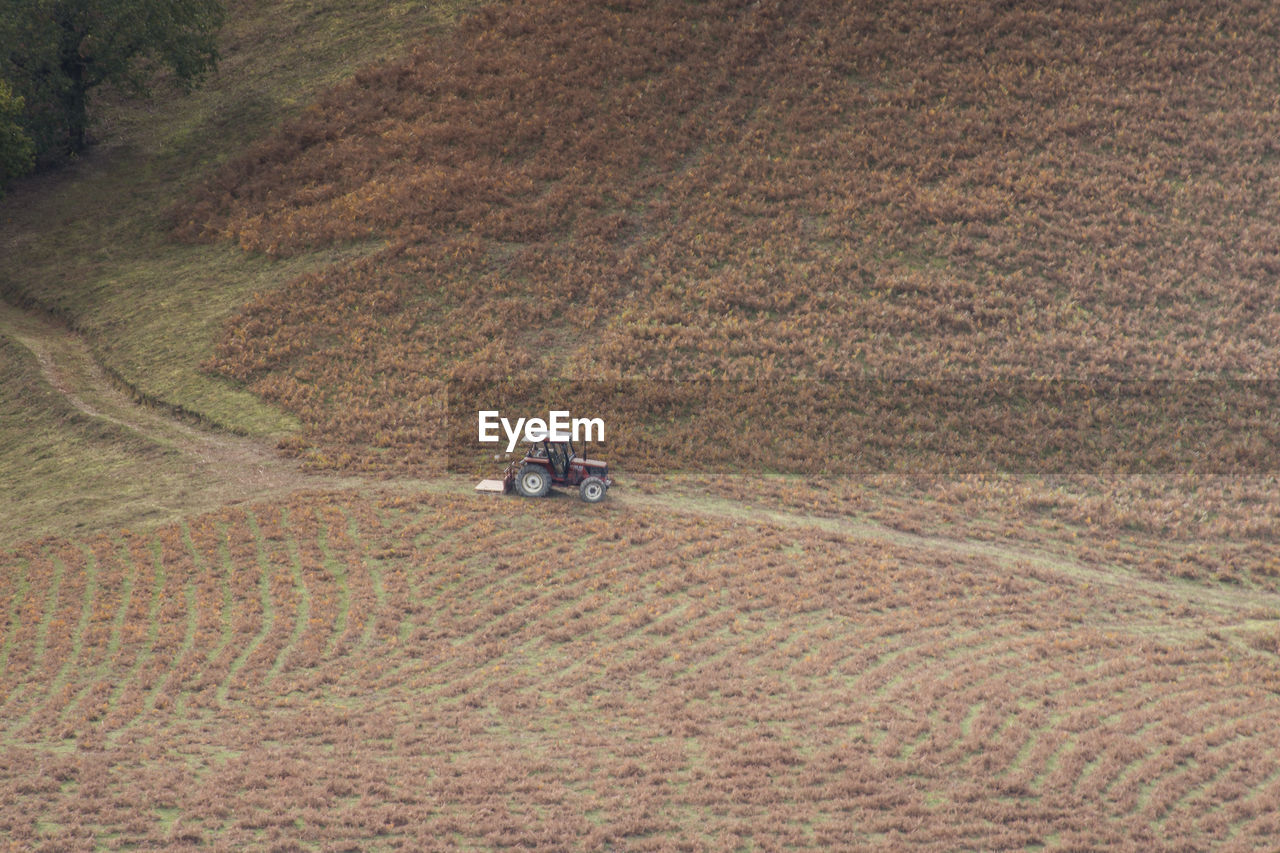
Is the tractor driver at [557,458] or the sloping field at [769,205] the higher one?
the sloping field at [769,205]

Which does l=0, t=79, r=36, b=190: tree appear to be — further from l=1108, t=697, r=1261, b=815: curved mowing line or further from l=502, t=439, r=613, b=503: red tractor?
l=1108, t=697, r=1261, b=815: curved mowing line

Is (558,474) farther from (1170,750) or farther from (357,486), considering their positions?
(1170,750)

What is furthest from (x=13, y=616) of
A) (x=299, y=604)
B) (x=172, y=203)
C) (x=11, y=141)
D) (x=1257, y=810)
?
(x=11, y=141)

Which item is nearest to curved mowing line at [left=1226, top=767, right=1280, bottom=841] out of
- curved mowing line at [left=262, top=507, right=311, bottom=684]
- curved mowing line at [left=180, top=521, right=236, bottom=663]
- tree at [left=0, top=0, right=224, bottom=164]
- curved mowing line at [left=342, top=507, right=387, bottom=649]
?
curved mowing line at [left=342, top=507, right=387, bottom=649]

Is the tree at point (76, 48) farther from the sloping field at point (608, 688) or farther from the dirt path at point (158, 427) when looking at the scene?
the sloping field at point (608, 688)

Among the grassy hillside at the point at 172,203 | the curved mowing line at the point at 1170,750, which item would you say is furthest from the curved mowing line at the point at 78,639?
the curved mowing line at the point at 1170,750

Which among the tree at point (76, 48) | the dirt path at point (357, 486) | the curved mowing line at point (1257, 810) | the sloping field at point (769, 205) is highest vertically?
the tree at point (76, 48)
